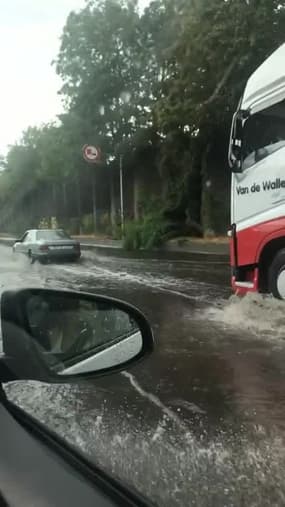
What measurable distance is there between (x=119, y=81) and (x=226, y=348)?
28.6m

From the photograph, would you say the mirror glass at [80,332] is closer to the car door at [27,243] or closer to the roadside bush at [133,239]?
the car door at [27,243]

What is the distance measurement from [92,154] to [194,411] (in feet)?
103

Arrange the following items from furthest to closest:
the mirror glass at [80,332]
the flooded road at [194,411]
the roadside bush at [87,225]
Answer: the roadside bush at [87,225], the flooded road at [194,411], the mirror glass at [80,332]

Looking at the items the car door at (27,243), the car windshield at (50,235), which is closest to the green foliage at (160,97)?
the car windshield at (50,235)

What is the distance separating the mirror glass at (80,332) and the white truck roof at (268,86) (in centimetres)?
548

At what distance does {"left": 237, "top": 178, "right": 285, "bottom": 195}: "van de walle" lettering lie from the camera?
7219 mm

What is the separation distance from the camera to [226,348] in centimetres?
599

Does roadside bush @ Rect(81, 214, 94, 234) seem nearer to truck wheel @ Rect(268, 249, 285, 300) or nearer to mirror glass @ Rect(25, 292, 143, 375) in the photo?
truck wheel @ Rect(268, 249, 285, 300)


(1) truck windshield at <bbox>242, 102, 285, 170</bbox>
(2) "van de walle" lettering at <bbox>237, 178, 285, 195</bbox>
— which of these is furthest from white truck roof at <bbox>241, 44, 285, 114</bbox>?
(2) "van de walle" lettering at <bbox>237, 178, 285, 195</bbox>

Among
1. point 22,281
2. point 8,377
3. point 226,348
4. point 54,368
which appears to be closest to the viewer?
point 8,377

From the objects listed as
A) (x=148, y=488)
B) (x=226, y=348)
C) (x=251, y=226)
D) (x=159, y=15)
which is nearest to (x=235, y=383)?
(x=226, y=348)

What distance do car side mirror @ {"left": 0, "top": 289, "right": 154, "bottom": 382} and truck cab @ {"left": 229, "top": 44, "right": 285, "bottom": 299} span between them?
16.3 feet

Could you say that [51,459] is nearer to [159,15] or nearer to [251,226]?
[251,226]

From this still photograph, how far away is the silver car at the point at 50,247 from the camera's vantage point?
20.4 metres
